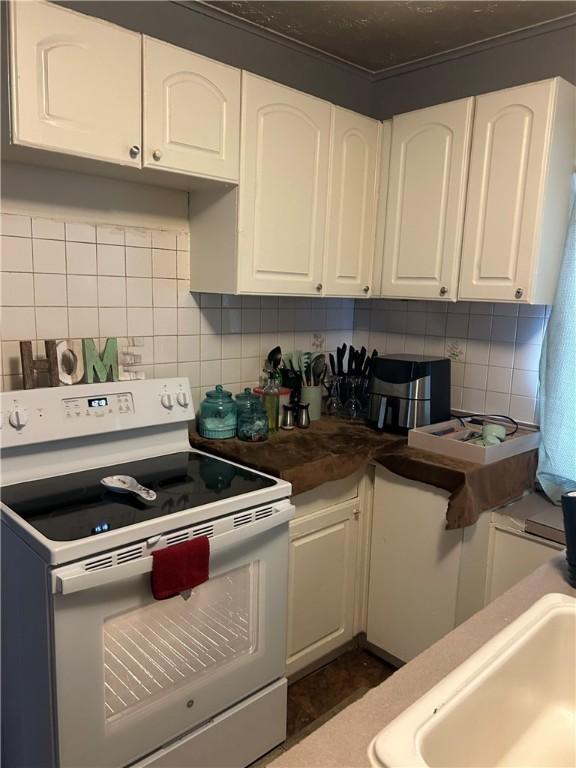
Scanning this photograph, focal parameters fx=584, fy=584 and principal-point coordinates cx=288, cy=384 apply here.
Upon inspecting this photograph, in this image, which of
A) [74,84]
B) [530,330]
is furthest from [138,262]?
[530,330]

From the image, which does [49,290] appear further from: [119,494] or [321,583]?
[321,583]

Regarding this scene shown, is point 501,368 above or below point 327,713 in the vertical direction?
above

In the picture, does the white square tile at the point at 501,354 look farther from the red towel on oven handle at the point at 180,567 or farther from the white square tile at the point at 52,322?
the white square tile at the point at 52,322

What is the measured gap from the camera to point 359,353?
251cm

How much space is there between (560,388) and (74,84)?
1733 mm

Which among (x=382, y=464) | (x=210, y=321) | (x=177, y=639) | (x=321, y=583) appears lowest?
(x=321, y=583)

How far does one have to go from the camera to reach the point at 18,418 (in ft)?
5.21

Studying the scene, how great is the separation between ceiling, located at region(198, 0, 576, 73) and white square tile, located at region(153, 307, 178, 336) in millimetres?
1037

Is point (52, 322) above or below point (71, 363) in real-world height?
above

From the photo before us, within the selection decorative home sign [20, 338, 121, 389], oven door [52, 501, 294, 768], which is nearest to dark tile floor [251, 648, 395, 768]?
oven door [52, 501, 294, 768]

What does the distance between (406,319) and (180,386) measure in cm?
113

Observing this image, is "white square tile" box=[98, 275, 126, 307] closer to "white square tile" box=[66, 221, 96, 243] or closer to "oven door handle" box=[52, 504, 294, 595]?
"white square tile" box=[66, 221, 96, 243]

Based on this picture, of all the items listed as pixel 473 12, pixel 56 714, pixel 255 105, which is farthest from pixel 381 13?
pixel 56 714

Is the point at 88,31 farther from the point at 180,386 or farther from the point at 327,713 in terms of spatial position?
the point at 327,713
